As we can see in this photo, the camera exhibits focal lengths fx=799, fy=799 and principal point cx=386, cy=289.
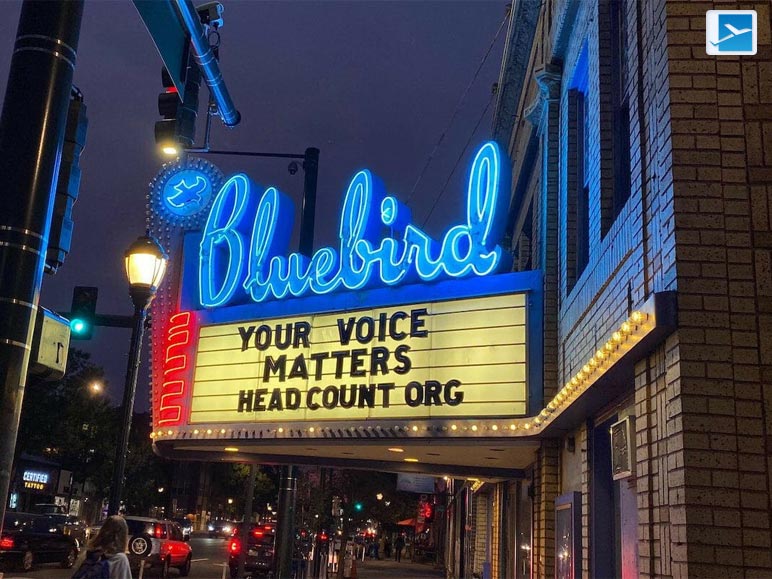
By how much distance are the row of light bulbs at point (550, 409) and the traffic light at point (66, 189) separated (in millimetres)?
3766

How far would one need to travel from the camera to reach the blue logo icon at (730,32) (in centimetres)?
532

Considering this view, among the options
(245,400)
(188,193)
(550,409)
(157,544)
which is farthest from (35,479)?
(550,409)

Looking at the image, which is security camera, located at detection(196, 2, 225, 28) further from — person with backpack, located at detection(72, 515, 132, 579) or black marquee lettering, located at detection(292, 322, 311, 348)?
person with backpack, located at detection(72, 515, 132, 579)

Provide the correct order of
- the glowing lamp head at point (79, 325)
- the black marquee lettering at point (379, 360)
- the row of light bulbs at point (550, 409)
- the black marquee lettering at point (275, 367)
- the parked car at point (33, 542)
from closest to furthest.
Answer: the row of light bulbs at point (550, 409)
the glowing lamp head at point (79, 325)
the black marquee lettering at point (379, 360)
the black marquee lettering at point (275, 367)
the parked car at point (33, 542)

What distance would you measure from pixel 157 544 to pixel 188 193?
12460mm

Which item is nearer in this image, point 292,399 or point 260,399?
point 292,399

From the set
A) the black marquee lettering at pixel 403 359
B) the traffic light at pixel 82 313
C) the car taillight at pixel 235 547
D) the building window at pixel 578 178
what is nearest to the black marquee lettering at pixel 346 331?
the black marquee lettering at pixel 403 359

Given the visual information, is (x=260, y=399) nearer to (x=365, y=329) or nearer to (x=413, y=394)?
(x=365, y=329)

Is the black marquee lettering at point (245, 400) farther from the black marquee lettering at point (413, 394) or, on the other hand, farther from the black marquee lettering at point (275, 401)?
the black marquee lettering at point (413, 394)

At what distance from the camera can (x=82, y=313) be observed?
34.8 ft

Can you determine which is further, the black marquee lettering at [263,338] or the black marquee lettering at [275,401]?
the black marquee lettering at [263,338]

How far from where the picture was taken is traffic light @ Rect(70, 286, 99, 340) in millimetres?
10531

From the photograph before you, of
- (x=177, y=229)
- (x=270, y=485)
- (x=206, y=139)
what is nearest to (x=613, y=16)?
(x=206, y=139)

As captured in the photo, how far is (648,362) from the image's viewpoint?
5.45 meters
